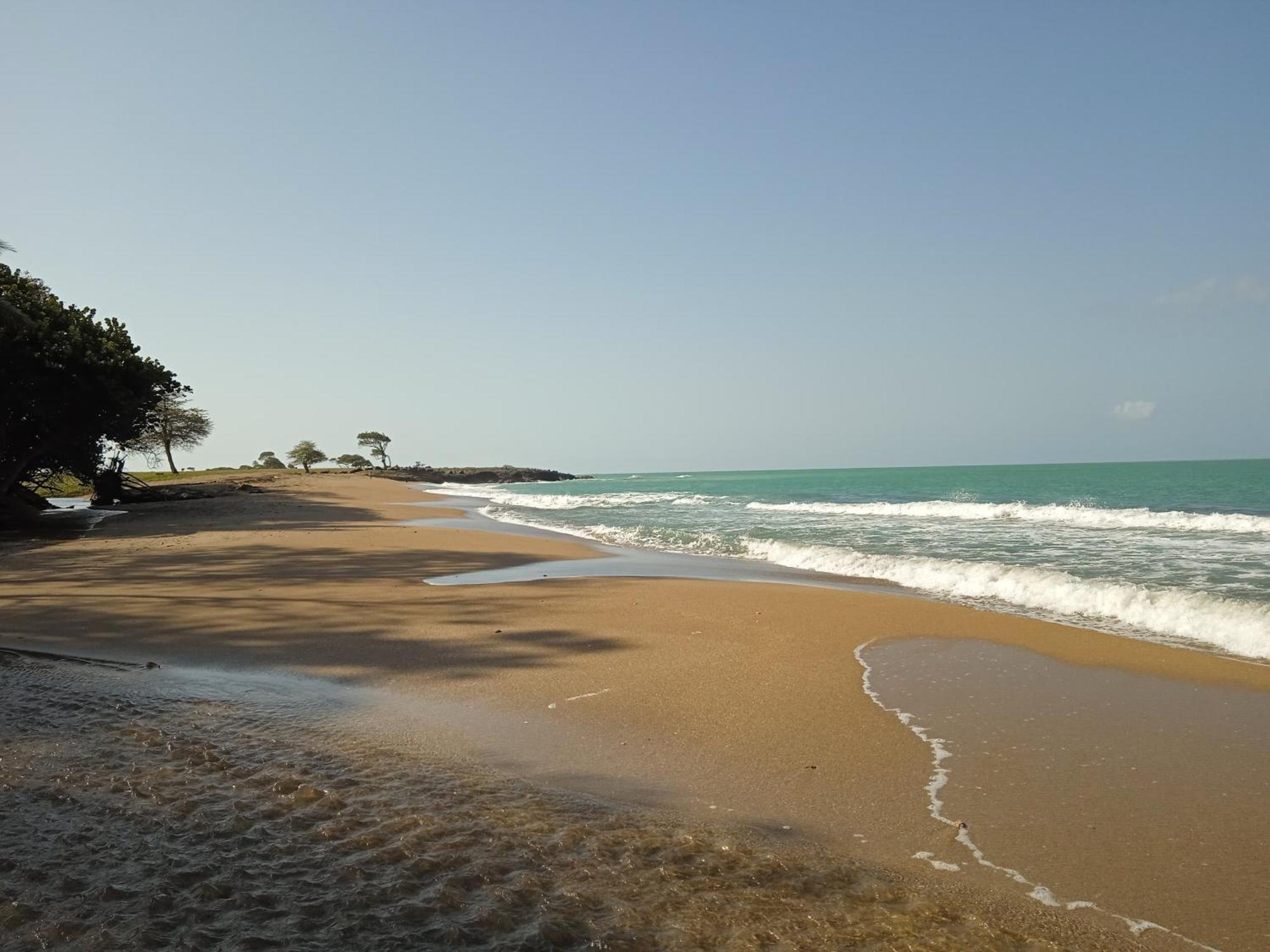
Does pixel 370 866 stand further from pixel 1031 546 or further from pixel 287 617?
pixel 1031 546

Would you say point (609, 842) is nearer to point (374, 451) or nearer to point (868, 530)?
point (868, 530)

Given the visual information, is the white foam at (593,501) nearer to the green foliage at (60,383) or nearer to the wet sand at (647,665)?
the green foliage at (60,383)

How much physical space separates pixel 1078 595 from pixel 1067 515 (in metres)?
17.8

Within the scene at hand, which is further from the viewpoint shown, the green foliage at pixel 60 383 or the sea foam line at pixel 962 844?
the green foliage at pixel 60 383

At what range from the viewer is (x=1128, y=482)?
5691cm

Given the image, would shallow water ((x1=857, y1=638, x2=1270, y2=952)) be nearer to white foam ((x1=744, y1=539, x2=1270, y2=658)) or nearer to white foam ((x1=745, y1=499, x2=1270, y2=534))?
white foam ((x1=744, y1=539, x2=1270, y2=658))

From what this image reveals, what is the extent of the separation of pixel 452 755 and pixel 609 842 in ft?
5.17

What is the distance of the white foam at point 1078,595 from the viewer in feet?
26.2

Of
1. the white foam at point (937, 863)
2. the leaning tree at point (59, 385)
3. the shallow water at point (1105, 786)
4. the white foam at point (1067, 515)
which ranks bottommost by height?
the shallow water at point (1105, 786)

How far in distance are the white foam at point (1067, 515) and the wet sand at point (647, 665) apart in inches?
649

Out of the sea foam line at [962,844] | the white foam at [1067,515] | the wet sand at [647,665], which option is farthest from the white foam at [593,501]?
the sea foam line at [962,844]

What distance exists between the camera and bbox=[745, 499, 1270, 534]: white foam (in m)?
20.9

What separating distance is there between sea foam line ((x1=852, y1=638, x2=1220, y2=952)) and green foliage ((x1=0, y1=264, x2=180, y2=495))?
26.0 m

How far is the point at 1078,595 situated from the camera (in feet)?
32.8
